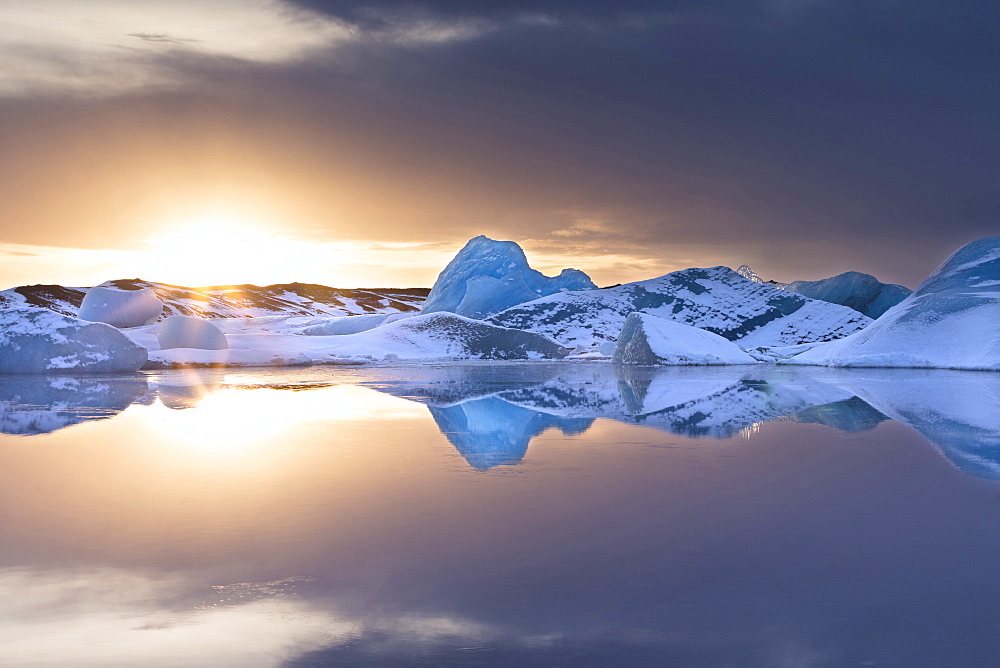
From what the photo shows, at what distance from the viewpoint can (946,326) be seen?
84.9 feet

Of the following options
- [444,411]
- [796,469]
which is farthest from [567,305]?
[796,469]

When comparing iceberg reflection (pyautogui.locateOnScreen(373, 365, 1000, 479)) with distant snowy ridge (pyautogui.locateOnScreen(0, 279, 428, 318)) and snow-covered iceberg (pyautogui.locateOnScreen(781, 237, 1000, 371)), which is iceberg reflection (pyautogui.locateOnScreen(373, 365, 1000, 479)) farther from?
distant snowy ridge (pyautogui.locateOnScreen(0, 279, 428, 318))

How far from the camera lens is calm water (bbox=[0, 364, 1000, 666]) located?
2496mm

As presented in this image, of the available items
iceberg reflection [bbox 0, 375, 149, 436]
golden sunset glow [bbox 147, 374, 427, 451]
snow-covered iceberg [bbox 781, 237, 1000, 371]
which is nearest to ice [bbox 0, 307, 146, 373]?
iceberg reflection [bbox 0, 375, 149, 436]

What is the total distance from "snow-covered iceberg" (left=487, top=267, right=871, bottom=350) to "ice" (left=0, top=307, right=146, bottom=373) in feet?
Answer: 117

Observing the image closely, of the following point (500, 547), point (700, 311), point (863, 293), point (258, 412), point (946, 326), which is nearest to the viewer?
point (500, 547)

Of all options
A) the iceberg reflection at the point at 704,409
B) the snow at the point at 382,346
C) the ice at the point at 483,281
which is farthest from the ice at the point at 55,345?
the ice at the point at 483,281

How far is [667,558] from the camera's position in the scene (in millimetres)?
3396

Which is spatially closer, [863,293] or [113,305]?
[113,305]

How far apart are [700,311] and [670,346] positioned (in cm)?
3769

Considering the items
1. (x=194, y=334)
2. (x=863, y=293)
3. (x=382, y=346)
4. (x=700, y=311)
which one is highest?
(x=863, y=293)

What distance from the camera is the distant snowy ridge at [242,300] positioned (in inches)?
3686

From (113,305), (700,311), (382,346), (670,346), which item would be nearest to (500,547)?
(670,346)

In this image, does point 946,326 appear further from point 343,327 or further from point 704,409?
point 343,327
